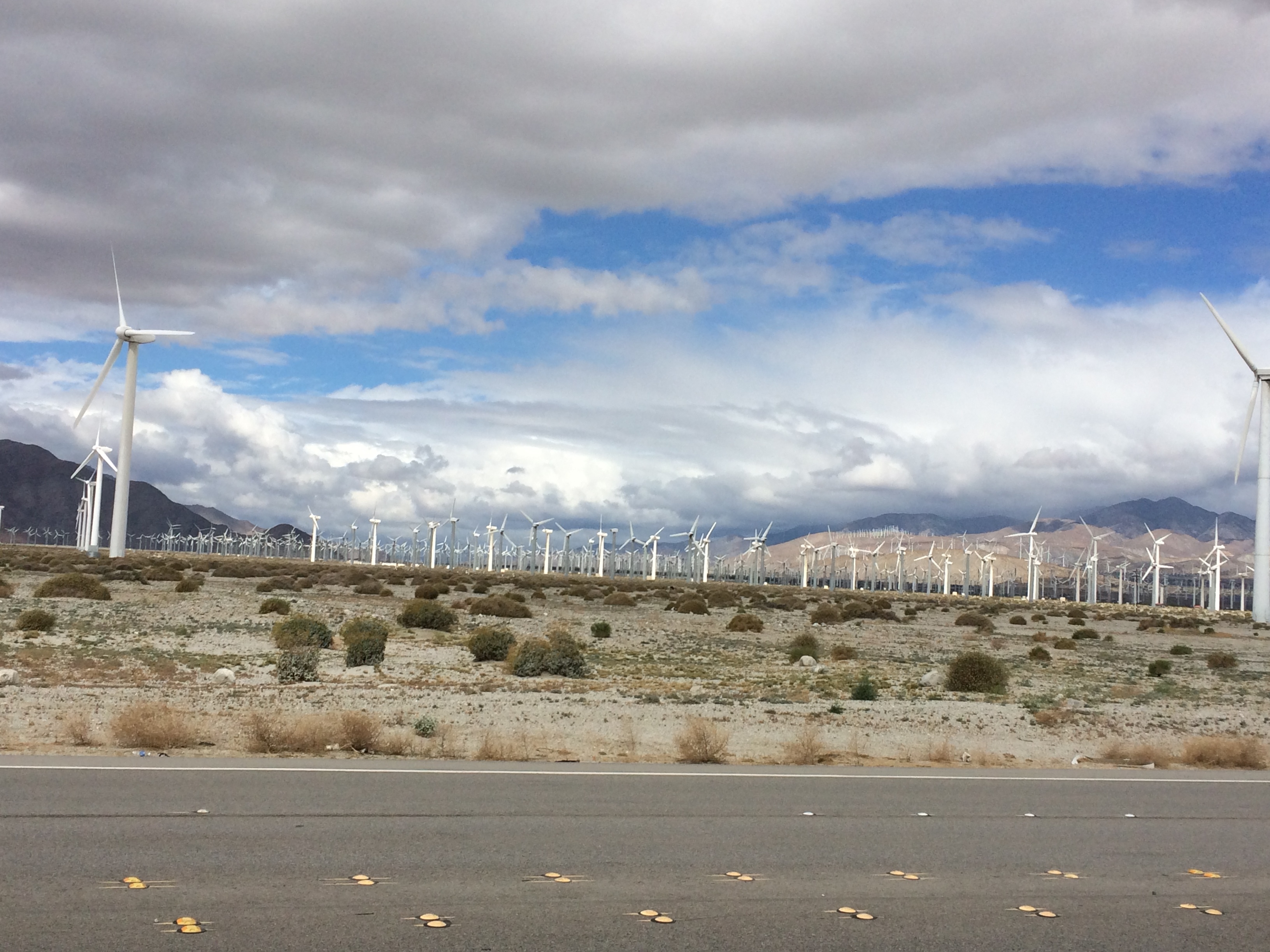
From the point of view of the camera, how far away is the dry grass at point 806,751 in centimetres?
1770

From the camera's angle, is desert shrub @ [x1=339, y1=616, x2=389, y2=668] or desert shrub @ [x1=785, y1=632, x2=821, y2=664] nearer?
desert shrub @ [x1=339, y1=616, x2=389, y2=668]

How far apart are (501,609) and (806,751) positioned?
126ft

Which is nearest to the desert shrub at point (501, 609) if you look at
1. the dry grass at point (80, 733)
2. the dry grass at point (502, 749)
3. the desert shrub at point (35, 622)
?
the desert shrub at point (35, 622)

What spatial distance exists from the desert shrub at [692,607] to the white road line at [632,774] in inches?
1944

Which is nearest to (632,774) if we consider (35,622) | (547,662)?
(547,662)

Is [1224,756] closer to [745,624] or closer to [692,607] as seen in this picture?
[745,624]

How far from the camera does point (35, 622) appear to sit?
118ft

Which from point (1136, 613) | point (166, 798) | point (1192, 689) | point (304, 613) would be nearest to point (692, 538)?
point (1136, 613)

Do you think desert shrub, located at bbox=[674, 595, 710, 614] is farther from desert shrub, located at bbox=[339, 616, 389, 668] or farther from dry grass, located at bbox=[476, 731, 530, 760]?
dry grass, located at bbox=[476, 731, 530, 760]

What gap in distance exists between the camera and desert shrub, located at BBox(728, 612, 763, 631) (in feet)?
183

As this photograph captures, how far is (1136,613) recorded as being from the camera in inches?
4540

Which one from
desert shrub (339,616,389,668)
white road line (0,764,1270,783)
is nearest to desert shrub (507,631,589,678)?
desert shrub (339,616,389,668)

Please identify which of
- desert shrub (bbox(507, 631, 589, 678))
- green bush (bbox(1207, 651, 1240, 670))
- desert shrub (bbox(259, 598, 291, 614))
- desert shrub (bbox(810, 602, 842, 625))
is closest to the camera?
desert shrub (bbox(507, 631, 589, 678))

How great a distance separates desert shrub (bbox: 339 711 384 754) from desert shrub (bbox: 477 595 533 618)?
36186 millimetres
